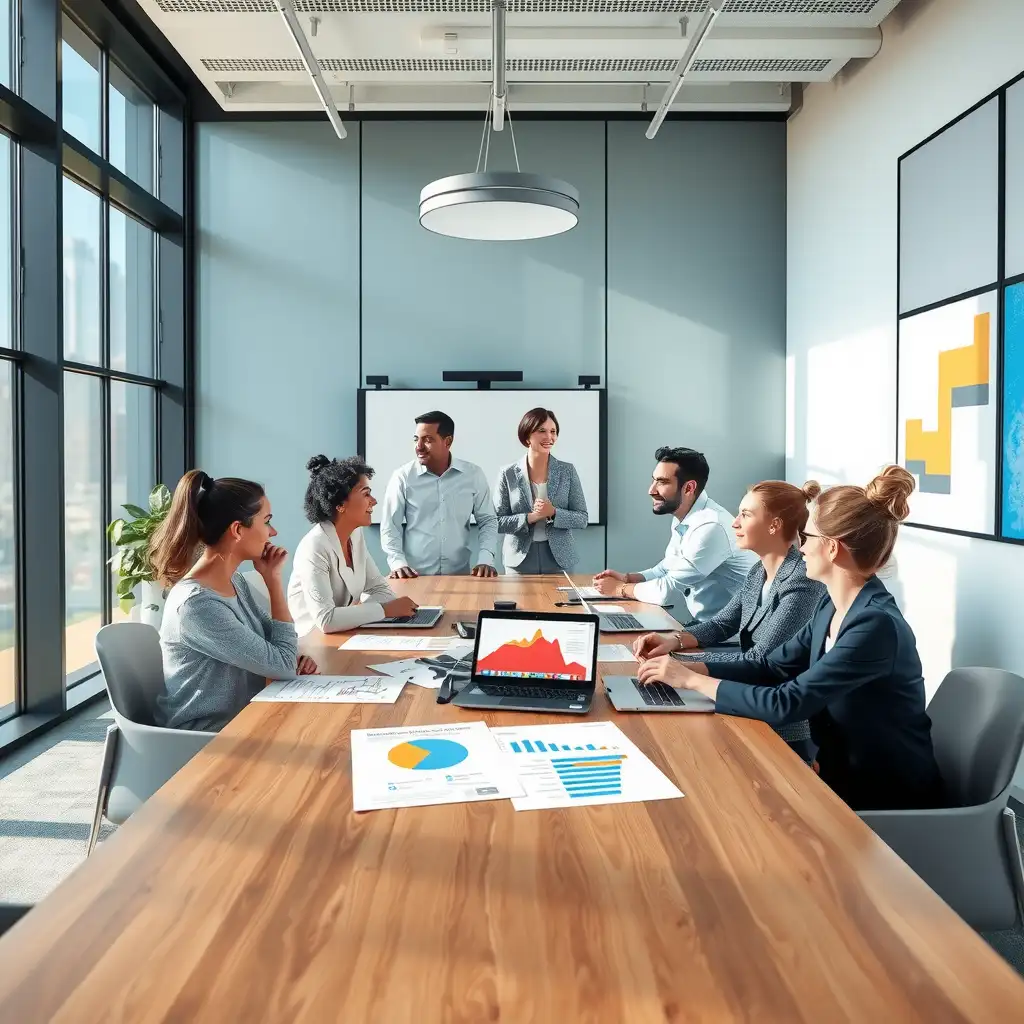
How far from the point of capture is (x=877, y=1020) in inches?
36.0

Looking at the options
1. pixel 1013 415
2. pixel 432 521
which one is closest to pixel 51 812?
pixel 432 521

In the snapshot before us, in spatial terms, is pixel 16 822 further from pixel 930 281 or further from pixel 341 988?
pixel 930 281

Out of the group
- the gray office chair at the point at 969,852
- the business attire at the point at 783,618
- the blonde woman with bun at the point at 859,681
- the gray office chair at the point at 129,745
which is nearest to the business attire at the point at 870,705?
the blonde woman with bun at the point at 859,681

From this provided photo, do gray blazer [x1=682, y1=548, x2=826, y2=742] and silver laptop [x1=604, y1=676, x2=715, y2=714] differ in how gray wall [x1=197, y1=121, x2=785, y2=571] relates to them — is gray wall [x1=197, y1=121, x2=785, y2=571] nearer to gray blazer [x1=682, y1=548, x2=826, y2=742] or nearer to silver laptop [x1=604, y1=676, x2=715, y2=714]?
gray blazer [x1=682, y1=548, x2=826, y2=742]

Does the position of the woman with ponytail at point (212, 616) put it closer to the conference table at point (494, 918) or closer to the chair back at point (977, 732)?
the conference table at point (494, 918)

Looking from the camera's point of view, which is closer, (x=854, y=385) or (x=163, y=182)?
(x=854, y=385)

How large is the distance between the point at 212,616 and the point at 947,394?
3.22 metres

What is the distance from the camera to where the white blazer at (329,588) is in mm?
3109

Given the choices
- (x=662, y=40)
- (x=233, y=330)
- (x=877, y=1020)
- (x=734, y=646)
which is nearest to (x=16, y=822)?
(x=734, y=646)

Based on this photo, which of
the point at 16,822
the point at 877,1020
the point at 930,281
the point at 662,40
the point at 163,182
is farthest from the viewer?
the point at 163,182

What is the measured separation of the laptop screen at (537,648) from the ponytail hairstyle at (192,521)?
0.76 m

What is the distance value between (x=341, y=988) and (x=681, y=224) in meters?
5.91

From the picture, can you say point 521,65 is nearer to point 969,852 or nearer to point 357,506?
point 357,506

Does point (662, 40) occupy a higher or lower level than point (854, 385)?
higher
